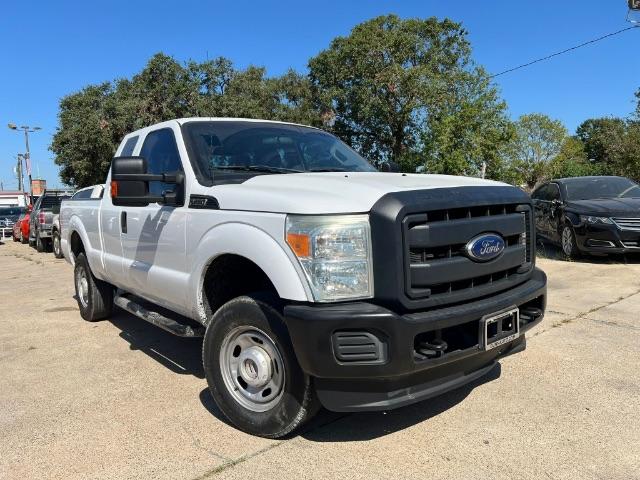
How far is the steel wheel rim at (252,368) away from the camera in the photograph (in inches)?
126

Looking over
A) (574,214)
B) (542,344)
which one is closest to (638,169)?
(574,214)

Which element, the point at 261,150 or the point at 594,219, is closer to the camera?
the point at 261,150

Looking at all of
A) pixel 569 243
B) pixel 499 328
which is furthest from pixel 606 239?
pixel 499 328

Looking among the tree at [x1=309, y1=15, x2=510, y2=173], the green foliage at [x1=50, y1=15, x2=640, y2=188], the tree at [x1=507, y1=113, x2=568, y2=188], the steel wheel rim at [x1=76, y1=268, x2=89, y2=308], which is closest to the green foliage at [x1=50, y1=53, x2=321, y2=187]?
the green foliage at [x1=50, y1=15, x2=640, y2=188]

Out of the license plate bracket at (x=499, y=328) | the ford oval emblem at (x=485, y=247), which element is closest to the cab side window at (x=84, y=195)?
the ford oval emblem at (x=485, y=247)

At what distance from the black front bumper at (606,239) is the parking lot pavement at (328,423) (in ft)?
12.8

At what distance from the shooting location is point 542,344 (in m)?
5.01

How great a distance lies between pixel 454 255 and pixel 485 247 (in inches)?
8.9

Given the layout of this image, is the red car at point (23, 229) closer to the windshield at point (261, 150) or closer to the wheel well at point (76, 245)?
the wheel well at point (76, 245)

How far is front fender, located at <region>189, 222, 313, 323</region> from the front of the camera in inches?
114

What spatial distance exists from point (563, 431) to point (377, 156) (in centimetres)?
2666

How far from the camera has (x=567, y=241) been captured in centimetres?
1006

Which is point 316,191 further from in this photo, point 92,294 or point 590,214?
point 590,214

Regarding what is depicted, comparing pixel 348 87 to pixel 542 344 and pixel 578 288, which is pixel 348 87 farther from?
pixel 542 344
